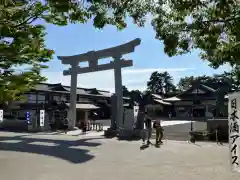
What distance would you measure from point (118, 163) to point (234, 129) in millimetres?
5649

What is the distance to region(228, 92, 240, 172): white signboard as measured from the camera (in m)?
5.30

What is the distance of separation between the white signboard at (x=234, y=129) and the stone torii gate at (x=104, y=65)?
1530cm

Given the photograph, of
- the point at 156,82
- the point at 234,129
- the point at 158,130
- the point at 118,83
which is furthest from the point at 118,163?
the point at 156,82

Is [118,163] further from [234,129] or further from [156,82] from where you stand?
[156,82]

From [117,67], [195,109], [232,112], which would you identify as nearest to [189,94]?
[195,109]

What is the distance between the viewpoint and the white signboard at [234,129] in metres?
5.30

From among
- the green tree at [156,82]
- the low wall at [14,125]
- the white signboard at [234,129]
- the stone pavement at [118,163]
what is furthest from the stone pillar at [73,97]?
the green tree at [156,82]

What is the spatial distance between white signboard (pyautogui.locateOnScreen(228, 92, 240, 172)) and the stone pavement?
9.77ft

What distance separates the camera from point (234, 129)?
5.48m

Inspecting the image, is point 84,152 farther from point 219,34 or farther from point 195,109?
point 195,109

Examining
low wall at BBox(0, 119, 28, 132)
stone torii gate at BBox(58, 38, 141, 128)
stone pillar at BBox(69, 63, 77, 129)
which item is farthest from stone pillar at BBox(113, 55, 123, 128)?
low wall at BBox(0, 119, 28, 132)

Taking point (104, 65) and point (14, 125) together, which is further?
point (14, 125)

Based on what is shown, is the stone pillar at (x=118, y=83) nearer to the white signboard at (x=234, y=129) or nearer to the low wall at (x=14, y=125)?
the low wall at (x=14, y=125)

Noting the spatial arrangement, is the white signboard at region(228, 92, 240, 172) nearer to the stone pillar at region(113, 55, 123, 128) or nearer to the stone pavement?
the stone pavement
